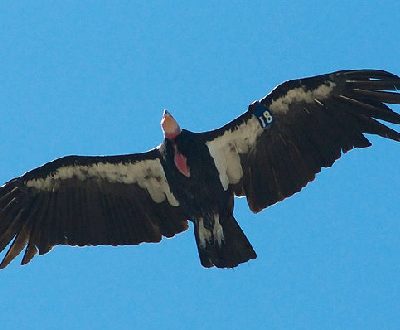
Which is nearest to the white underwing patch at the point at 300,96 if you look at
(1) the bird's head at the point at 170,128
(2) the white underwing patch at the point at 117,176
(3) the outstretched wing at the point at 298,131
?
(3) the outstretched wing at the point at 298,131

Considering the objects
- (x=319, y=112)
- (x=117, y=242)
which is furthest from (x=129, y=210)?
A: (x=319, y=112)

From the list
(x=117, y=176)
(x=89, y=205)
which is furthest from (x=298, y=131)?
(x=89, y=205)

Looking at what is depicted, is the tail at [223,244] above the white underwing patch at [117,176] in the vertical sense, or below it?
below

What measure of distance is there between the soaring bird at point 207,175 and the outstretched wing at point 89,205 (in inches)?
0.6

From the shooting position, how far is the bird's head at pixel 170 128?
61.6ft

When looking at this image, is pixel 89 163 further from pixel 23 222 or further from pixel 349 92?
pixel 349 92

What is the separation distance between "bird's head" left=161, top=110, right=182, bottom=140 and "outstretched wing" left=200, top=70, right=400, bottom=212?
547mm

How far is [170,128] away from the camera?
18766mm

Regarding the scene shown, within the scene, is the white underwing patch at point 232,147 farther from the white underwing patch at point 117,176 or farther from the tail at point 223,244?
the white underwing patch at point 117,176

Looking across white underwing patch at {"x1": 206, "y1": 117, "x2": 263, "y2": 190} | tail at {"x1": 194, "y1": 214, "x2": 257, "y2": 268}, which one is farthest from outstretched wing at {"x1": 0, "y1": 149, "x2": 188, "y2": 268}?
white underwing patch at {"x1": 206, "y1": 117, "x2": 263, "y2": 190}

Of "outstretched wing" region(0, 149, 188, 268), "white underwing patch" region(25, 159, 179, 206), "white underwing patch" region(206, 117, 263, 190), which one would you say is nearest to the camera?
"white underwing patch" region(206, 117, 263, 190)

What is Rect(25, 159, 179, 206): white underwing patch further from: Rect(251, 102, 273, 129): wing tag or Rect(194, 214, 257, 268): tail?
Rect(251, 102, 273, 129): wing tag

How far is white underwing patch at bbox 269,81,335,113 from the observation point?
18891mm

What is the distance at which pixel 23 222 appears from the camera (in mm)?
19750
